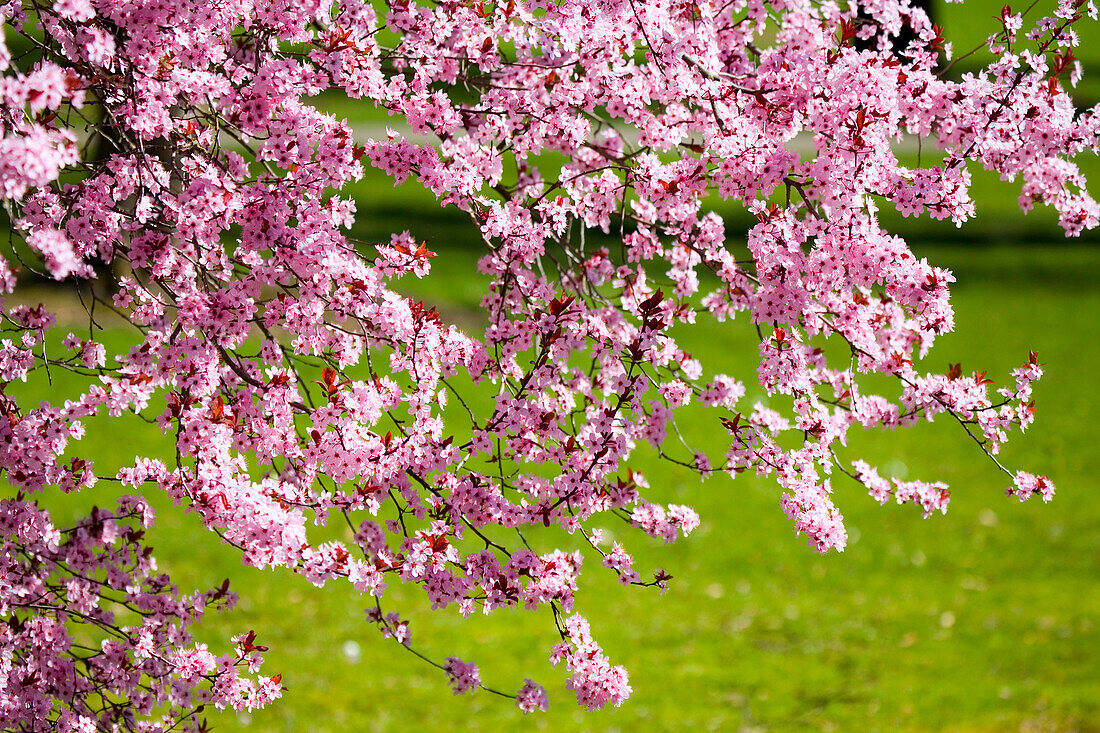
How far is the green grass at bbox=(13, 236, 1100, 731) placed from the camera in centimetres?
609

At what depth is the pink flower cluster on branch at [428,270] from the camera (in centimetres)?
325

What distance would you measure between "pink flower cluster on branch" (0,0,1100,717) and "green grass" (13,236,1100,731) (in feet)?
8.07

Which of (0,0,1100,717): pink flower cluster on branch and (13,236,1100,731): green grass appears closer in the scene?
(0,0,1100,717): pink flower cluster on branch

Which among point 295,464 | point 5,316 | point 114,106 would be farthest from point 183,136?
point 295,464

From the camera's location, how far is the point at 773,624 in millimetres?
7176

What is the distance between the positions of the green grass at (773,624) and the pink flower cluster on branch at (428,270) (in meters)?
2.46

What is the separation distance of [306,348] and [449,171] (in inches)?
26.3

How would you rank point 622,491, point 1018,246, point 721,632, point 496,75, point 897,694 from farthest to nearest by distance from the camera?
1. point 1018,246
2. point 721,632
3. point 897,694
4. point 496,75
5. point 622,491

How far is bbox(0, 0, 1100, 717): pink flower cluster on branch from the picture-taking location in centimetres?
325

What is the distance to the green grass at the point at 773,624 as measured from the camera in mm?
6094

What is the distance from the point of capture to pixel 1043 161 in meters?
3.77

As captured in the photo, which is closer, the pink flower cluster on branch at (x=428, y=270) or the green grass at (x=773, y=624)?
the pink flower cluster on branch at (x=428, y=270)

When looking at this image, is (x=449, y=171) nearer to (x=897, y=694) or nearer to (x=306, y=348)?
(x=306, y=348)

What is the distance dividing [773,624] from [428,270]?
4645 mm
